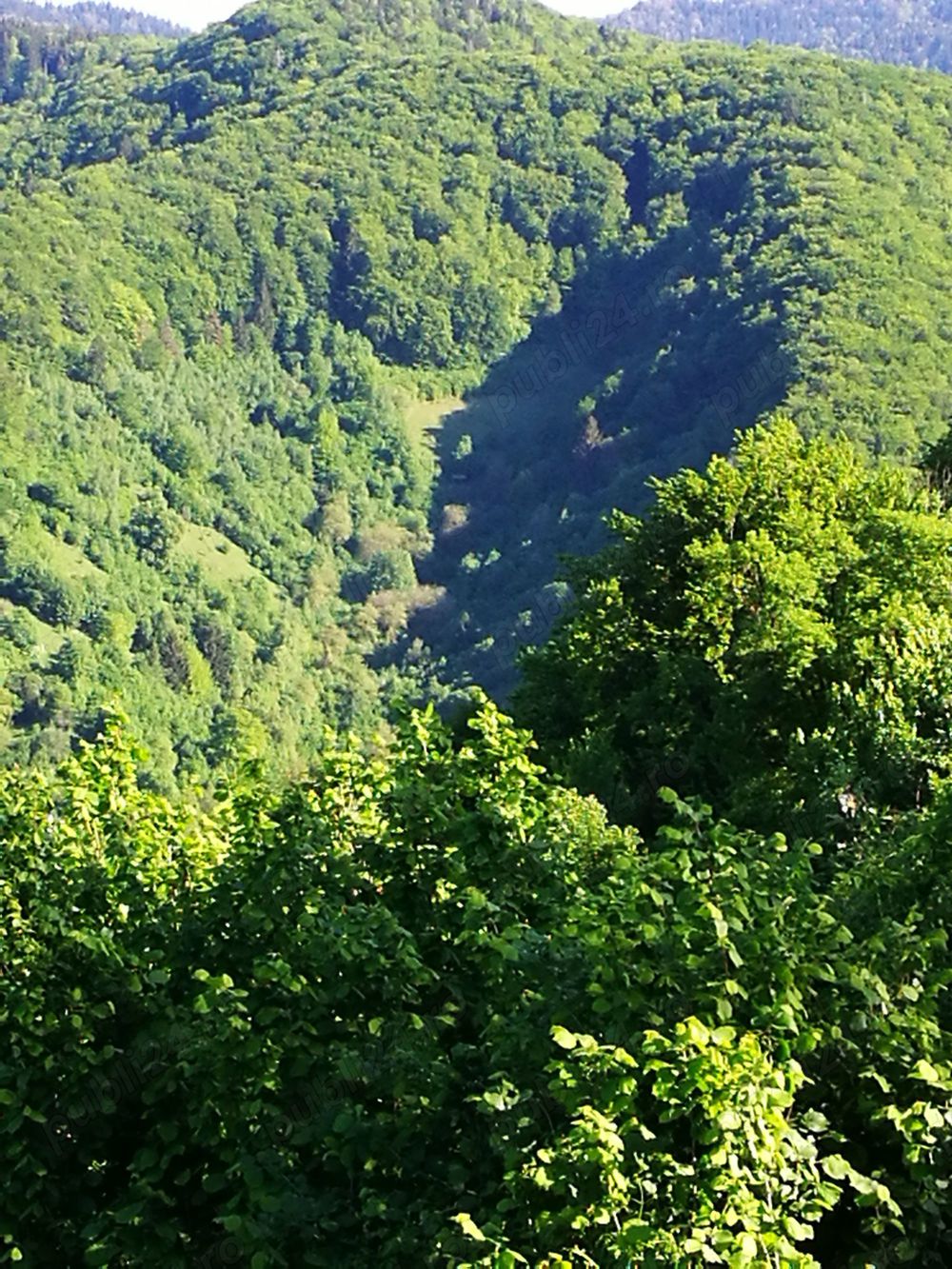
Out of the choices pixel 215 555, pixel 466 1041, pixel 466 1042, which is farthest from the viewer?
pixel 215 555

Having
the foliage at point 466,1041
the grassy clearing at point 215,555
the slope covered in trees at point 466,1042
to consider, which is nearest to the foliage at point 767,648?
the slope covered in trees at point 466,1042

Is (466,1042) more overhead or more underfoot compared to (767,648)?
more underfoot

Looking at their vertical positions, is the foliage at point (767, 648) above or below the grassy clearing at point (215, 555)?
above

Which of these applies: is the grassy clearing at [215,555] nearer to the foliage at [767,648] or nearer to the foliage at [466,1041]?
the foliage at [767,648]

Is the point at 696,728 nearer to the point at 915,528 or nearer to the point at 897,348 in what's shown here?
the point at 915,528

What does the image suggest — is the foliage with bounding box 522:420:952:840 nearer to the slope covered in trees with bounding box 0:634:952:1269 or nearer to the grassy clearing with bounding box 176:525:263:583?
the slope covered in trees with bounding box 0:634:952:1269

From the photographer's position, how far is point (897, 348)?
150 metres

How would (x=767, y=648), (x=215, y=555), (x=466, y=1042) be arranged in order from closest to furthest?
(x=466, y=1042) < (x=767, y=648) < (x=215, y=555)

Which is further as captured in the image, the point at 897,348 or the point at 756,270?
the point at 756,270

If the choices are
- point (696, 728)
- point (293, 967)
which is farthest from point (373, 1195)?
point (696, 728)

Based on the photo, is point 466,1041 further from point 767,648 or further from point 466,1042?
point 767,648

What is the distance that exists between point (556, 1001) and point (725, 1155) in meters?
1.94

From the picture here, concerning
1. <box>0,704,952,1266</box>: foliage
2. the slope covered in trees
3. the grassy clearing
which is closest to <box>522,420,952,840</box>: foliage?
the slope covered in trees

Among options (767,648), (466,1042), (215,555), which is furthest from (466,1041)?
(215,555)
